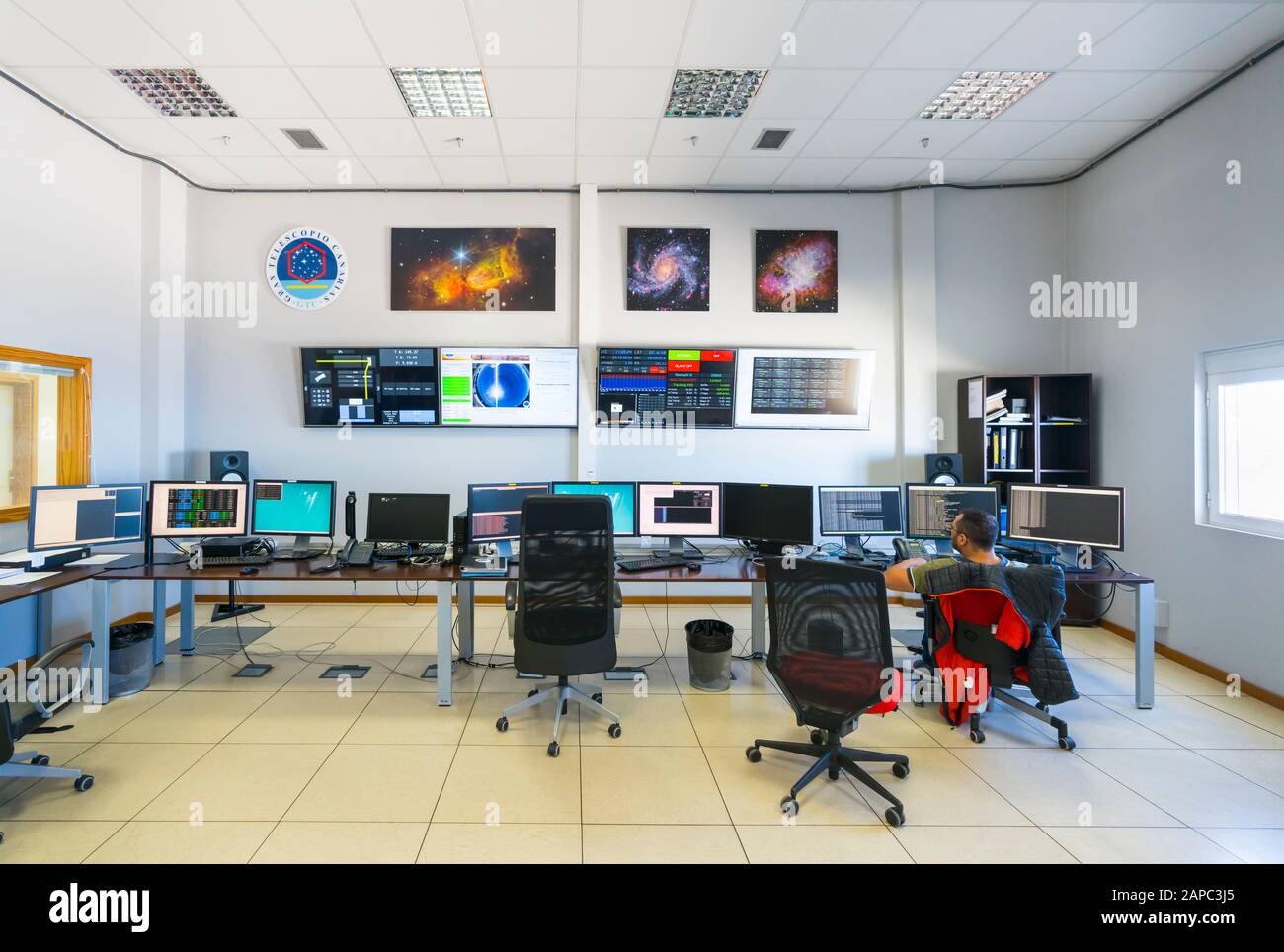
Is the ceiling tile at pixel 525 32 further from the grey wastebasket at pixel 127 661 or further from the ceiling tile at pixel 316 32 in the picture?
the grey wastebasket at pixel 127 661

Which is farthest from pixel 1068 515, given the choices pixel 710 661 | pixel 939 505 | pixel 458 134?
pixel 458 134

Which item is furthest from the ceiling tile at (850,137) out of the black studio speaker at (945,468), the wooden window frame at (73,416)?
the wooden window frame at (73,416)

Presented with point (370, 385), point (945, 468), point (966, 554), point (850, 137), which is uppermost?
point (850, 137)

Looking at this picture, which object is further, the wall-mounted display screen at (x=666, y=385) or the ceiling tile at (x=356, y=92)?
the wall-mounted display screen at (x=666, y=385)

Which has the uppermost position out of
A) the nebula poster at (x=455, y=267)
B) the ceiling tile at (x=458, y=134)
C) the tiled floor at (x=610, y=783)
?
the ceiling tile at (x=458, y=134)

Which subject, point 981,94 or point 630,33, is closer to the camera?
point 630,33

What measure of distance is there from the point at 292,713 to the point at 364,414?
2.71 metres

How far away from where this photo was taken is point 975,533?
2891mm

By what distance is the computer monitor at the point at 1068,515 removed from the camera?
3.47m

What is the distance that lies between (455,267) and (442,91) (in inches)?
62.1

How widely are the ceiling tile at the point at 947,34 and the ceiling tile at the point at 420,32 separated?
95.1 inches

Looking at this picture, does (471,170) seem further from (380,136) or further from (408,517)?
(408,517)

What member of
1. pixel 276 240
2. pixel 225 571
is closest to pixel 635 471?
pixel 225 571

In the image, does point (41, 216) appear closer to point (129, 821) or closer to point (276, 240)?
point (276, 240)
